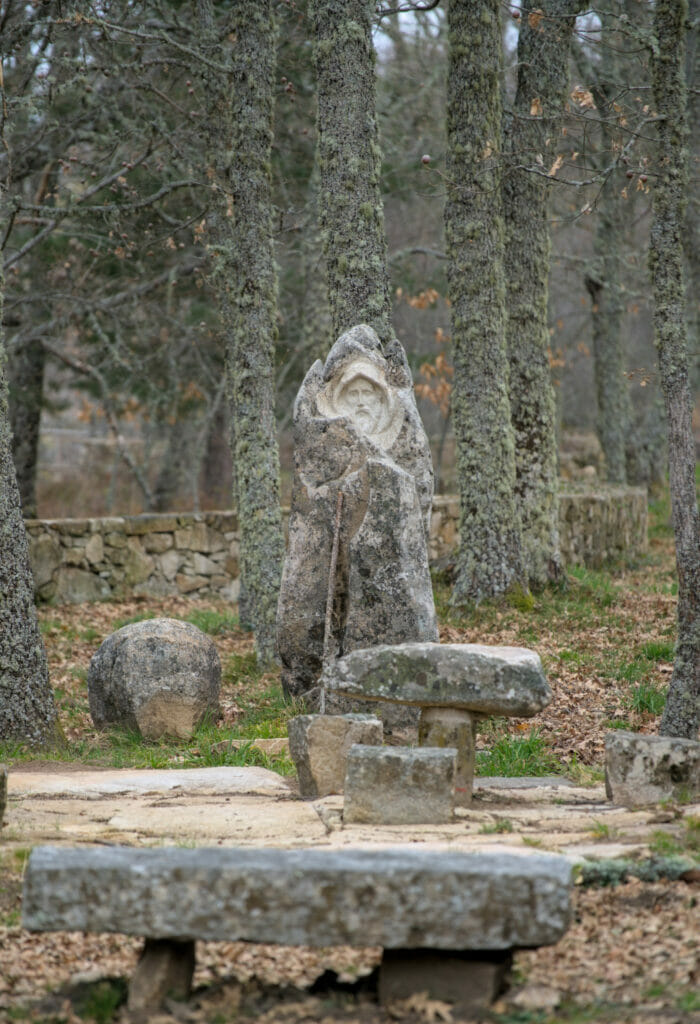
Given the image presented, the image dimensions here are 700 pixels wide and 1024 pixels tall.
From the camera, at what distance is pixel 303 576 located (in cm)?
816

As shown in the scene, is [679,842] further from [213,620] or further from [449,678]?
[213,620]

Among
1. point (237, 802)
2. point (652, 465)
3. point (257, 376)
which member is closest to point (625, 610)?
point (257, 376)

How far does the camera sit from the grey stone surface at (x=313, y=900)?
12.1ft

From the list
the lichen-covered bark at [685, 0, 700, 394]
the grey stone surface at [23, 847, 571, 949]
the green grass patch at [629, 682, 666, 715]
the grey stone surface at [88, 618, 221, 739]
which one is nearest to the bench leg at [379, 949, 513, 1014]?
the grey stone surface at [23, 847, 571, 949]

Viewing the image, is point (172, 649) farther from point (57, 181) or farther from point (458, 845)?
point (57, 181)

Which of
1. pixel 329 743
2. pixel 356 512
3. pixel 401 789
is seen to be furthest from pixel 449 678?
pixel 356 512

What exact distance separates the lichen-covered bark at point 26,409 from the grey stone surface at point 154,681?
9280 mm

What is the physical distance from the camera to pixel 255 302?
10.9 meters

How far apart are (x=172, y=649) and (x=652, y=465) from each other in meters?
16.3

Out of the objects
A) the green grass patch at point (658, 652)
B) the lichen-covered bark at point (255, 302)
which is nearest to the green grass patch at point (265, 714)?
the lichen-covered bark at point (255, 302)

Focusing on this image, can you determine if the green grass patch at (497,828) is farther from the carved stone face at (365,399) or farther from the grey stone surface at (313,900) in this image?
the carved stone face at (365,399)

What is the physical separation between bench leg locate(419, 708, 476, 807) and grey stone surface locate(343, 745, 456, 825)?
0.41 metres

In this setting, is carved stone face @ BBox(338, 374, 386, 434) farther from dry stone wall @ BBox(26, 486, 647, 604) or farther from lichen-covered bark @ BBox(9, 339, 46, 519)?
lichen-covered bark @ BBox(9, 339, 46, 519)

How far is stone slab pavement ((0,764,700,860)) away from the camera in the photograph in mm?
5039
